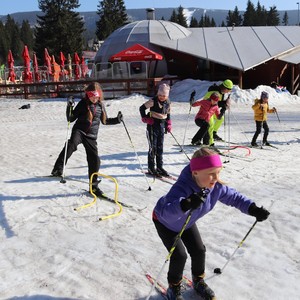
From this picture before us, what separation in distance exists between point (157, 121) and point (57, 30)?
51.6 metres

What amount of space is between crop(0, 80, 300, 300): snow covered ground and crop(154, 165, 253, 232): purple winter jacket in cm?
87

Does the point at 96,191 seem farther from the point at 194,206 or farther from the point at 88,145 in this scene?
the point at 194,206

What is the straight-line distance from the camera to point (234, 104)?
20.5 m

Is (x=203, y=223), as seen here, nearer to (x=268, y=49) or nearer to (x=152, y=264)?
(x=152, y=264)

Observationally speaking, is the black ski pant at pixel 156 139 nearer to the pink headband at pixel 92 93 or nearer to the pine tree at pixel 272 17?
the pink headband at pixel 92 93

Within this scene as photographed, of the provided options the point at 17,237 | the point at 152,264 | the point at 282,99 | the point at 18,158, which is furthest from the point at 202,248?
the point at 282,99

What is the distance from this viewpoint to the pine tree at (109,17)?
2603 inches

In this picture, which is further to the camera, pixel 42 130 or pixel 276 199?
pixel 42 130

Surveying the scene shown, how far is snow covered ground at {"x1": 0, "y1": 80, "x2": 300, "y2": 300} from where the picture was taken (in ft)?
12.0

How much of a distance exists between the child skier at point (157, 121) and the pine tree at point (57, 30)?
50167 mm

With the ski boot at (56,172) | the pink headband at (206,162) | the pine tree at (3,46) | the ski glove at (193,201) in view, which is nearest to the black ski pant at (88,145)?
the ski boot at (56,172)

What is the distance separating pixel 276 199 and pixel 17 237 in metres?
3.92

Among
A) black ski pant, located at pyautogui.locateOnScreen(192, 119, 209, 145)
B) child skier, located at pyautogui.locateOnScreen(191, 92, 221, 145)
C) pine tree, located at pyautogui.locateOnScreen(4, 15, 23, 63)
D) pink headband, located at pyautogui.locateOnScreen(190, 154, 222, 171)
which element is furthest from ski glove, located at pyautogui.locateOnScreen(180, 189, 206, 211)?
pine tree, located at pyautogui.locateOnScreen(4, 15, 23, 63)

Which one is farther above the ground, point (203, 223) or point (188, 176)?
point (188, 176)
